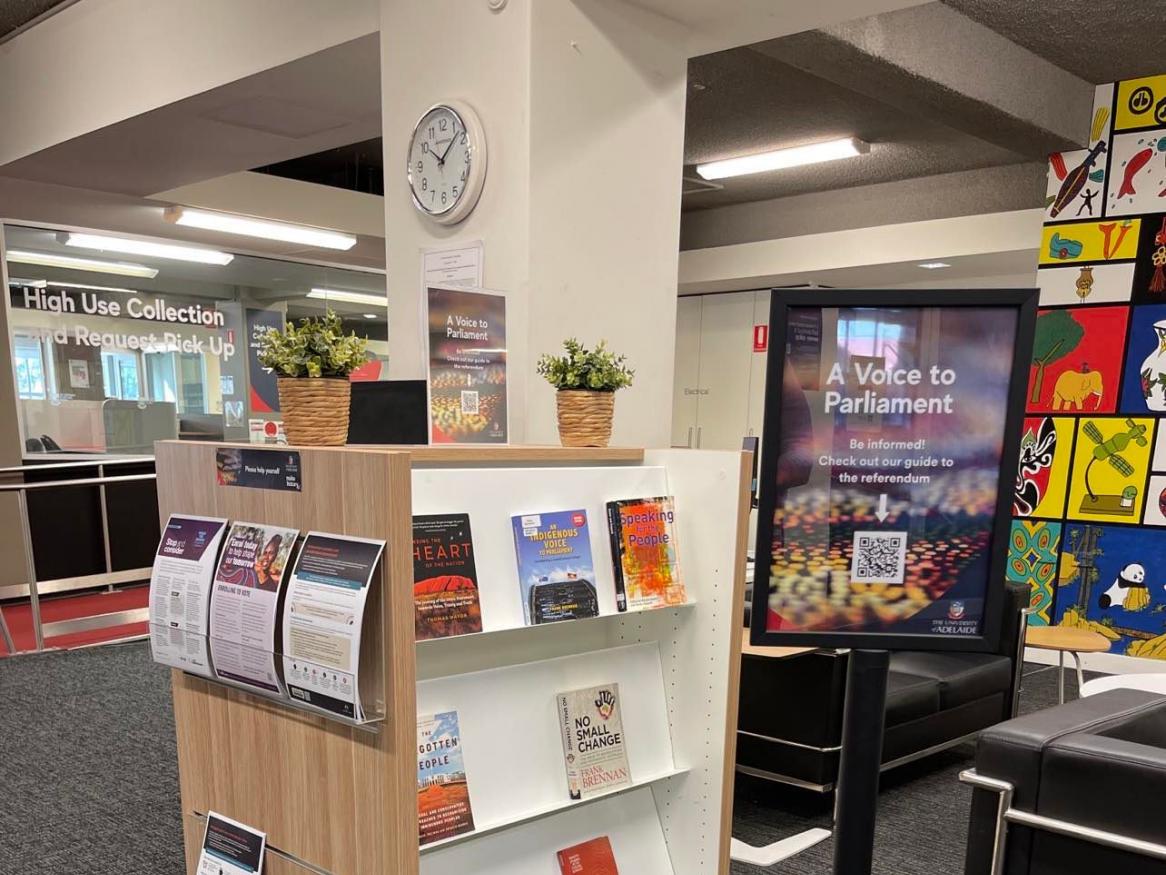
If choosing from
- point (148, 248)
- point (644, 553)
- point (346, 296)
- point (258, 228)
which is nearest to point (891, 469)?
point (644, 553)

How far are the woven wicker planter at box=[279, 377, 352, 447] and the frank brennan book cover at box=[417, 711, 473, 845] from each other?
61cm

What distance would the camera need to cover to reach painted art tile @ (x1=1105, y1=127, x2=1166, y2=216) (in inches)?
181

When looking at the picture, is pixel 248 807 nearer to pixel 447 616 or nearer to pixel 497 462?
pixel 447 616

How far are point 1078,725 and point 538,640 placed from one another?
1.28 meters

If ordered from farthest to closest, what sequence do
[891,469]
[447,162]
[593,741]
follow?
[447,162]
[593,741]
[891,469]

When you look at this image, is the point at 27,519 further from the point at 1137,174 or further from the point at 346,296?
the point at 1137,174

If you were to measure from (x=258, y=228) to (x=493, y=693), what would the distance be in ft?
18.3

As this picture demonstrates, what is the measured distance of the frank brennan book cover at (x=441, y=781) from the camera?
1.58m

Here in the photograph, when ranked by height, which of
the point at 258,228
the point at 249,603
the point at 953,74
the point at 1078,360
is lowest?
the point at 249,603

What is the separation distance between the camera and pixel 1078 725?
1.89 m

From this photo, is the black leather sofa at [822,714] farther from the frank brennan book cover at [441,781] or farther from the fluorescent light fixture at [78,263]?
the fluorescent light fixture at [78,263]

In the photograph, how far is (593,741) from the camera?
1.86 m

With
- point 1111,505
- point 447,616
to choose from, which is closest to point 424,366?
point 447,616

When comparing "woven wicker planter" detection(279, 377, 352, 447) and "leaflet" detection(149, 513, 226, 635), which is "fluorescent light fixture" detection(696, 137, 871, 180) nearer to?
"woven wicker planter" detection(279, 377, 352, 447)
